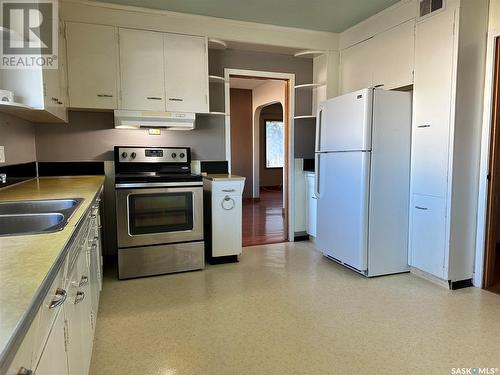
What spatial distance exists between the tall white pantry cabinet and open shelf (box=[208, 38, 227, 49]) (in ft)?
6.16

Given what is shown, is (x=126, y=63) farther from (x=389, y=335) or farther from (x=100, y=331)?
(x=389, y=335)

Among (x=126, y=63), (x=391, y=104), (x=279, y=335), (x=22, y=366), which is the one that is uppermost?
(x=126, y=63)

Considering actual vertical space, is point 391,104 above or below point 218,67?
below

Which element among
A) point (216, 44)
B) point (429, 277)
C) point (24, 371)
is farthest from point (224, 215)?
point (24, 371)

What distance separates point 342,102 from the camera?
3.22 meters

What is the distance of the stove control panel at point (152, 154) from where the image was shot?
3.48 meters

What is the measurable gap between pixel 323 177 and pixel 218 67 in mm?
1730

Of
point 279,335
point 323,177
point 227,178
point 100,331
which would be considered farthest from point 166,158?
point 279,335

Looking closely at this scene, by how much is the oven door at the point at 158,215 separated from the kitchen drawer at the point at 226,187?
0.65 feet

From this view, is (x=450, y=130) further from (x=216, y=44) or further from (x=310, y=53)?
(x=216, y=44)

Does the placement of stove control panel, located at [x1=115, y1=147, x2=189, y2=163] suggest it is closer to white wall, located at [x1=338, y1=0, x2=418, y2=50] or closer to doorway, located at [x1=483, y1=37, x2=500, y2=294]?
white wall, located at [x1=338, y1=0, x2=418, y2=50]

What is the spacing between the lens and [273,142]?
31.6 ft

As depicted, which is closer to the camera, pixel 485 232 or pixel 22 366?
pixel 22 366

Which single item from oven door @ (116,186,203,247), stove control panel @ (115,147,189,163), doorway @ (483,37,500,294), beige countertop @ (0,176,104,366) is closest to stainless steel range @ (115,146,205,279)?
oven door @ (116,186,203,247)
